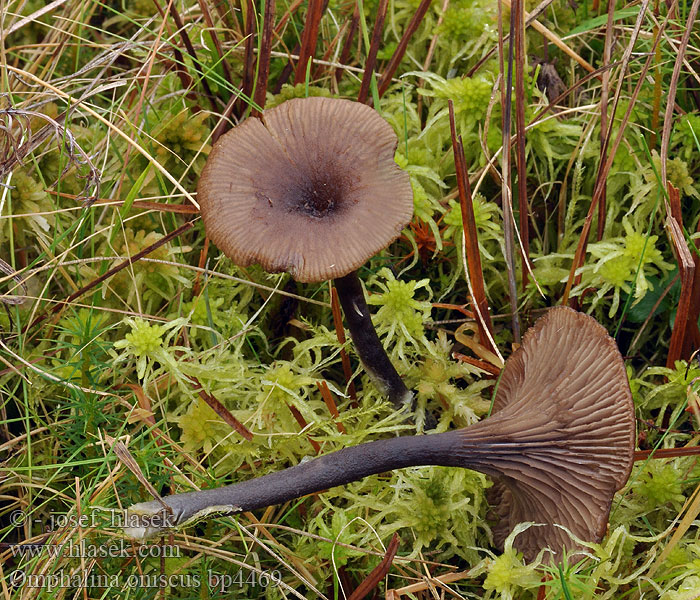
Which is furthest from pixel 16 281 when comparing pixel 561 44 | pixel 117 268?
pixel 561 44

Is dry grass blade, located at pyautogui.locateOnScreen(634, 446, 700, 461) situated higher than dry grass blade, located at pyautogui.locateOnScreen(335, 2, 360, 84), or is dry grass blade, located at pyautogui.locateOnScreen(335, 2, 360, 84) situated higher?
dry grass blade, located at pyautogui.locateOnScreen(335, 2, 360, 84)

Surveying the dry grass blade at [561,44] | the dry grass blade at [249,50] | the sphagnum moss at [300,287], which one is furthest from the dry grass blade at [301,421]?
the dry grass blade at [561,44]

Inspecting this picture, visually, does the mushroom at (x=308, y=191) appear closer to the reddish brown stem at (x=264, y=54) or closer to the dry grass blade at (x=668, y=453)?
the reddish brown stem at (x=264, y=54)

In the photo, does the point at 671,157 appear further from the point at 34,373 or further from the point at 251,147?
the point at 34,373

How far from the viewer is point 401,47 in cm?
208

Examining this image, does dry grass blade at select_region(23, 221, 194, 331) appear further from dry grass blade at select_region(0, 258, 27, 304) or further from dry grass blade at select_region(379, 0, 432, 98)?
dry grass blade at select_region(379, 0, 432, 98)

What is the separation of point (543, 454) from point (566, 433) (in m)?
0.08

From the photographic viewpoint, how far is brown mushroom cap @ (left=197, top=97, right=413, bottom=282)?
1521 mm

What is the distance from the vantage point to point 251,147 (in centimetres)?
164

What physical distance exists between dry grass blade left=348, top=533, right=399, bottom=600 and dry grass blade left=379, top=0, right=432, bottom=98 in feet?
4.51

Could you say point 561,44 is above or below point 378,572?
above

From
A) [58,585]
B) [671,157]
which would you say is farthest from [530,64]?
[58,585]

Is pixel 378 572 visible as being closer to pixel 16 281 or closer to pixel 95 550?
pixel 95 550

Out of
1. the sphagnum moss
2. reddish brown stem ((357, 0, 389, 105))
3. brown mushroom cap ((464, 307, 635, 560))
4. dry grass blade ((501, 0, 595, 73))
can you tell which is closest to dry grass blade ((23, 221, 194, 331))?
the sphagnum moss
